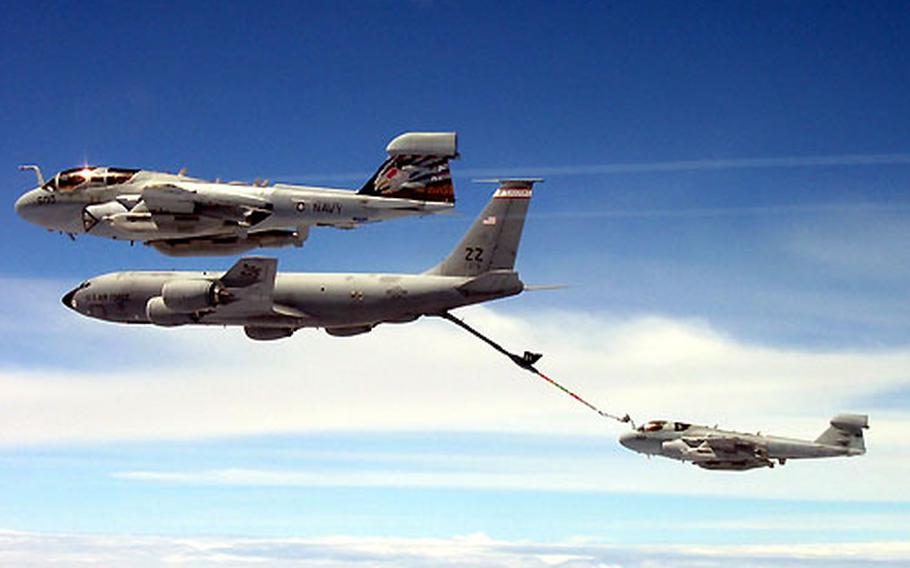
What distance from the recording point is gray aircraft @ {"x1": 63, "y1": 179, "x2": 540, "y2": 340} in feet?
151

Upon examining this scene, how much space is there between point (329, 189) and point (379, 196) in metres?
2.34

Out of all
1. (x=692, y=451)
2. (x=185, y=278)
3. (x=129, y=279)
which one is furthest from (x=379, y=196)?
(x=692, y=451)

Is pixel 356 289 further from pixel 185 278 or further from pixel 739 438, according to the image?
pixel 739 438

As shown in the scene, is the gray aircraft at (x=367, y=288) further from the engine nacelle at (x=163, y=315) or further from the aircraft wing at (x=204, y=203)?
the aircraft wing at (x=204, y=203)

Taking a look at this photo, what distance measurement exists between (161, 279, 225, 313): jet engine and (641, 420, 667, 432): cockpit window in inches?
2250

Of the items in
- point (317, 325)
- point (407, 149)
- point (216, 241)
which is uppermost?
point (407, 149)

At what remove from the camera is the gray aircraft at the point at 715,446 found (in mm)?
90500

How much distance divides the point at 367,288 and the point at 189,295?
27.1ft

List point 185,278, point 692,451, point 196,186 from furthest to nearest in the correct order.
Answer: point 692,451 → point 185,278 → point 196,186

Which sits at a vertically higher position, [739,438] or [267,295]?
[739,438]

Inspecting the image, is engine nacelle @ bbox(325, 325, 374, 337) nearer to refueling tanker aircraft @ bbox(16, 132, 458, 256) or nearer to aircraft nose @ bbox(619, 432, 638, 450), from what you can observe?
refueling tanker aircraft @ bbox(16, 132, 458, 256)

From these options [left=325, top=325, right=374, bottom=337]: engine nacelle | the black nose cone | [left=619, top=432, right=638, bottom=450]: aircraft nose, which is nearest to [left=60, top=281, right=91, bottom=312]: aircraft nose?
the black nose cone

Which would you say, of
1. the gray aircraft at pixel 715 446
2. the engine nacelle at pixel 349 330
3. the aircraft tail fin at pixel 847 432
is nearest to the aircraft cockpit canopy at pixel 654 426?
the gray aircraft at pixel 715 446

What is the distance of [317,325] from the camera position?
48188mm
